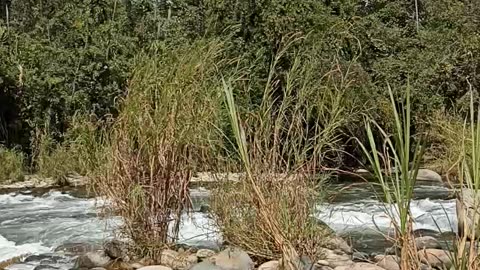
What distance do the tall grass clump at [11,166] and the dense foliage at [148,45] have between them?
581 millimetres

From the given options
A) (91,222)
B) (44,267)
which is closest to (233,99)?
(44,267)

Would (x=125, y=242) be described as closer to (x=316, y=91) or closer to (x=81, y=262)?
(x=81, y=262)

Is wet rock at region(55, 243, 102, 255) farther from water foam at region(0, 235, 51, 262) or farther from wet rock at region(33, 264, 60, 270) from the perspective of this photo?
wet rock at region(33, 264, 60, 270)

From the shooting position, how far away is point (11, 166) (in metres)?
11.6

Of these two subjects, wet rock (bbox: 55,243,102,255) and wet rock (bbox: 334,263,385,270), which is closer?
wet rock (bbox: 334,263,385,270)

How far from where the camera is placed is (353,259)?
17.8ft

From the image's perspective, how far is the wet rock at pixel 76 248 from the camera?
621 cm

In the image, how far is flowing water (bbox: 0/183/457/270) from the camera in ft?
18.9

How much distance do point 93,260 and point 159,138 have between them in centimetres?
125

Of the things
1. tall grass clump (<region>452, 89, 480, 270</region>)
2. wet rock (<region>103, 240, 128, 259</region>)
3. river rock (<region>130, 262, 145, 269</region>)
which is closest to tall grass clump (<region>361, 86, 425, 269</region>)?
tall grass clump (<region>452, 89, 480, 270</region>)

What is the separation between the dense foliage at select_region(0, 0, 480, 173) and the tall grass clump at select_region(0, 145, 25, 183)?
22.9 inches

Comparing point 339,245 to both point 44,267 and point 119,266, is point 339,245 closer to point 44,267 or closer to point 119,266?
point 119,266

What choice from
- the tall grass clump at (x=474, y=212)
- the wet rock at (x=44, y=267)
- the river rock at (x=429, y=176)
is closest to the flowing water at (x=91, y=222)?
the wet rock at (x=44, y=267)

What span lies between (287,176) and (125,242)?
1541mm
